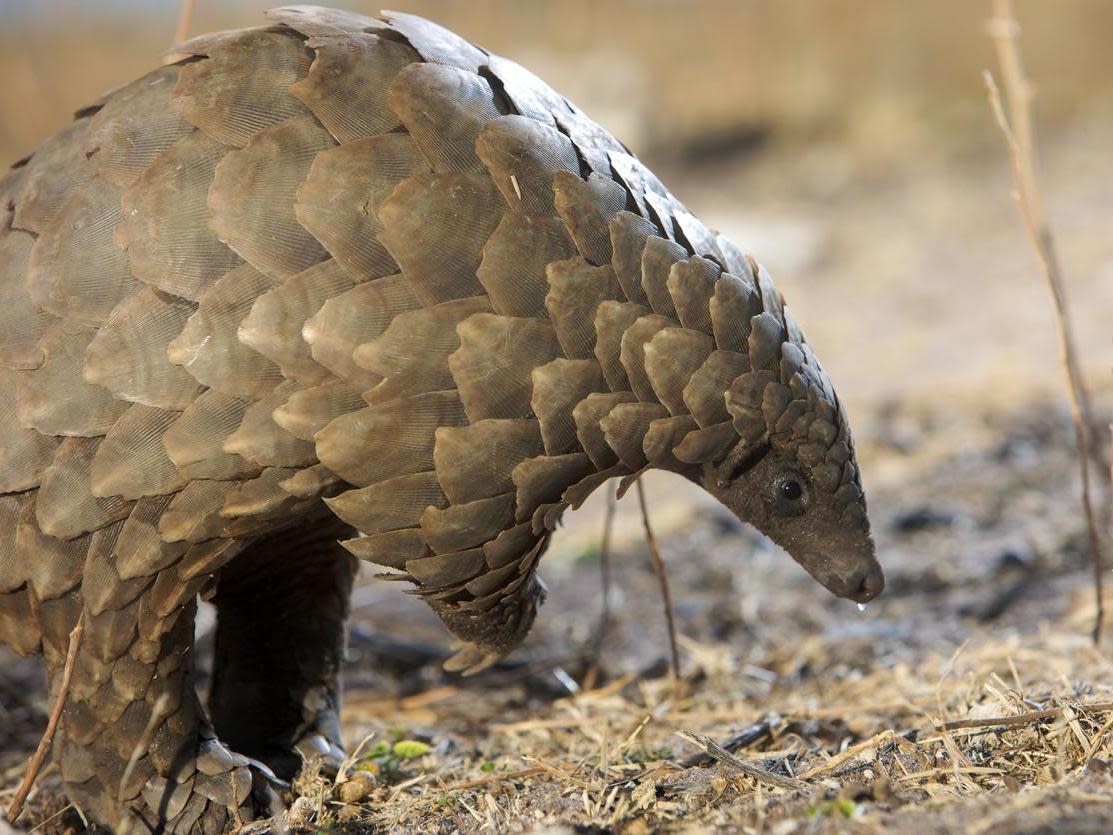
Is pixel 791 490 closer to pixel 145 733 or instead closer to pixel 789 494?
pixel 789 494

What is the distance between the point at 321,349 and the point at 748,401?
33.0 inches

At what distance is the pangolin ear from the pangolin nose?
18.7 inches

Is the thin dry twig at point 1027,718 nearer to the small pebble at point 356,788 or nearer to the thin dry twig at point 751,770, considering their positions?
the thin dry twig at point 751,770

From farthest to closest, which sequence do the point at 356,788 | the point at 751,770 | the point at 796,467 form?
1. the point at 356,788
2. the point at 796,467
3. the point at 751,770

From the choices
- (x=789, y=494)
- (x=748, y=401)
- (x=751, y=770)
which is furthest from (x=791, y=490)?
(x=751, y=770)

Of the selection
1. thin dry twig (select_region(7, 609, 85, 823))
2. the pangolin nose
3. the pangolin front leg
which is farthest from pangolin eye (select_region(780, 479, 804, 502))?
thin dry twig (select_region(7, 609, 85, 823))

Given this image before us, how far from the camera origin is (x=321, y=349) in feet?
7.36

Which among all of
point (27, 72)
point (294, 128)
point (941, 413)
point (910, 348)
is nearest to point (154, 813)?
point (294, 128)

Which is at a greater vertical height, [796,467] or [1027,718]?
[796,467]

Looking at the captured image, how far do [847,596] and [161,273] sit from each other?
1.63 metres

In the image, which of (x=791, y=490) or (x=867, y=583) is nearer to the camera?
(x=791, y=490)

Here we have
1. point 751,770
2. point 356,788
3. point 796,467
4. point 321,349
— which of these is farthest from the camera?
point 356,788

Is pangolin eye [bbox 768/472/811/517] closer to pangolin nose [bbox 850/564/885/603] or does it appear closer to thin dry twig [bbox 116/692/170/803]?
pangolin nose [bbox 850/564/885/603]

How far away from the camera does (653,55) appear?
1254cm
